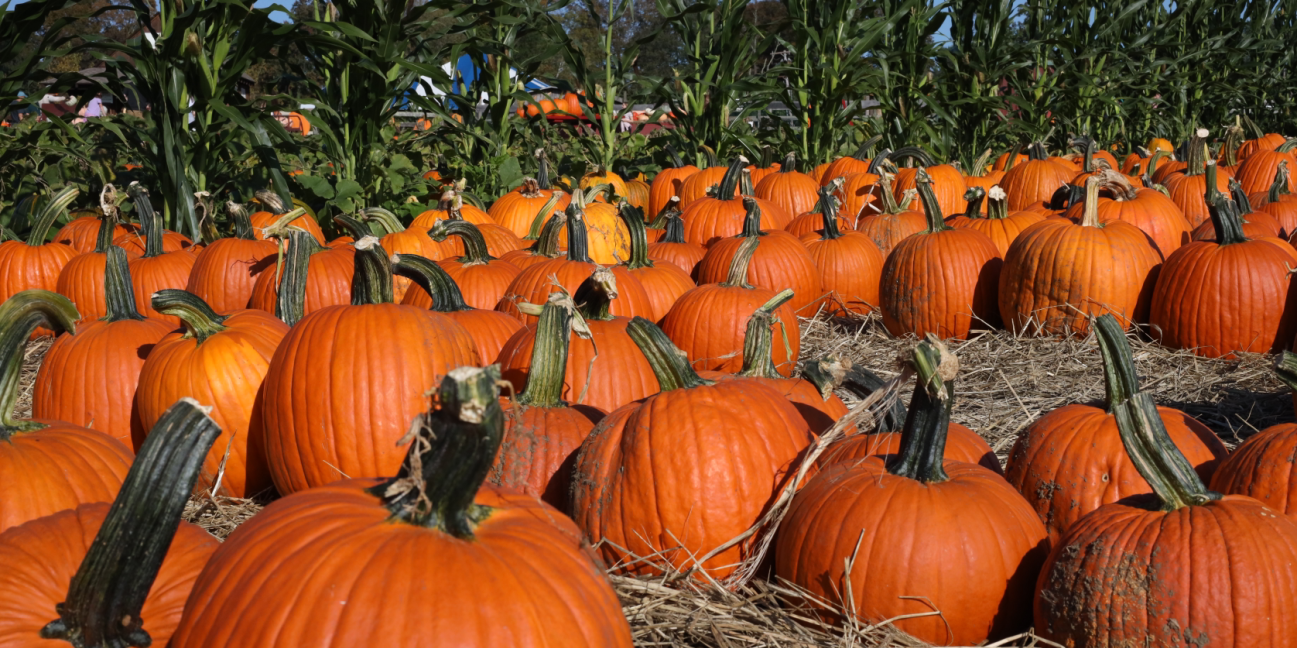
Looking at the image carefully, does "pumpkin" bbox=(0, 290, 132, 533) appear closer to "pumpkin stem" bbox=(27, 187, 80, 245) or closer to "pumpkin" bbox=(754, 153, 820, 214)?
"pumpkin stem" bbox=(27, 187, 80, 245)

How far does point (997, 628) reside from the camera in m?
2.24

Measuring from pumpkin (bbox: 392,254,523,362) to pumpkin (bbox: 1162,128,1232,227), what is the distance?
628cm

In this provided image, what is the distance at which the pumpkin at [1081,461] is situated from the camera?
2592 millimetres

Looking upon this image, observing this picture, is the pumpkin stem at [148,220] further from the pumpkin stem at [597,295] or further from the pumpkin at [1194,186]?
the pumpkin at [1194,186]

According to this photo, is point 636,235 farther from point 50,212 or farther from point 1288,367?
point 50,212

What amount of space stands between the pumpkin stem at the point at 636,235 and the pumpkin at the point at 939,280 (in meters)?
1.66

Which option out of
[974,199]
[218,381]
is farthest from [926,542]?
[974,199]

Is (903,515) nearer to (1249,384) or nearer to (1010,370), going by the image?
(1010,370)

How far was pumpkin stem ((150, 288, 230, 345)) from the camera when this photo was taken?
3.00 m

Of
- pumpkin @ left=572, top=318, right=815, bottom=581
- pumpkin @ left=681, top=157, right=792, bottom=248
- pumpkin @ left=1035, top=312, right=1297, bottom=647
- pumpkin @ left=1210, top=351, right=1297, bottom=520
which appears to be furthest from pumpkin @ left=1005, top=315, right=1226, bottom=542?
pumpkin @ left=681, top=157, right=792, bottom=248

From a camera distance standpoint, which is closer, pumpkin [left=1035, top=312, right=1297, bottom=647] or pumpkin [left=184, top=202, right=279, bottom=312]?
pumpkin [left=1035, top=312, right=1297, bottom=647]

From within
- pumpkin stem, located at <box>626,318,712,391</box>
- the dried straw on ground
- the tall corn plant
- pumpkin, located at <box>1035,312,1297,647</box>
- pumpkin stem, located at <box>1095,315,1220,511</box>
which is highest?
the tall corn plant

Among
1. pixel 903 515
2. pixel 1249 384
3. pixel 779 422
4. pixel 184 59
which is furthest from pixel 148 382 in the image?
pixel 1249 384

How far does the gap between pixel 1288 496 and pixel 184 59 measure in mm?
6798
